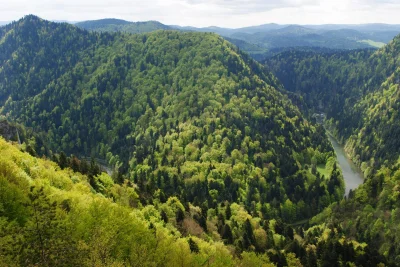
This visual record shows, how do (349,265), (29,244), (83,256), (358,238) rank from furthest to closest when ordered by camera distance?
(358,238)
(349,265)
(83,256)
(29,244)

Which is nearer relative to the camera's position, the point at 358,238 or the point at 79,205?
the point at 79,205

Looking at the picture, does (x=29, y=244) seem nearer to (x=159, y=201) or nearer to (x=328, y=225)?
(x=159, y=201)

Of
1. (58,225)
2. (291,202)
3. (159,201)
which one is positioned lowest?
(291,202)

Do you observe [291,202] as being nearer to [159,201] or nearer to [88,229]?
[159,201]

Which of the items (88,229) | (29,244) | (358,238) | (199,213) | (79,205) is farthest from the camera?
(358,238)

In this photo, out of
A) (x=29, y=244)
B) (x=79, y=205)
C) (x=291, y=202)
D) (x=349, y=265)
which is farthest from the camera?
(x=291, y=202)

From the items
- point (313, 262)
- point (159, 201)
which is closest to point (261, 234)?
point (313, 262)

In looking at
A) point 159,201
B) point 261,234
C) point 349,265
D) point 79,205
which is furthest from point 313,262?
point 79,205

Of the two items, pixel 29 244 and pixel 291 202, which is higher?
pixel 29 244

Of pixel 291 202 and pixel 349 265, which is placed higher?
pixel 349 265
